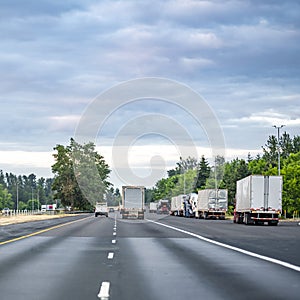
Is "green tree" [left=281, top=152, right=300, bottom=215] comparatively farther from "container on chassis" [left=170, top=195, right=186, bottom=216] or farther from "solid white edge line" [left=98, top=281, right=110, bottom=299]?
"solid white edge line" [left=98, top=281, right=110, bottom=299]

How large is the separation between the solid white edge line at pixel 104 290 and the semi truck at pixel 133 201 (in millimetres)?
57505

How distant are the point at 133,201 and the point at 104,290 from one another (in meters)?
58.8

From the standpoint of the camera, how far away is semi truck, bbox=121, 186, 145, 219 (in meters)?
70.4

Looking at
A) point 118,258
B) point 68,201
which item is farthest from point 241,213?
point 68,201

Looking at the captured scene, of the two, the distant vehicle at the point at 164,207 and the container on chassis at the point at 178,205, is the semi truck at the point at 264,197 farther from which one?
the distant vehicle at the point at 164,207

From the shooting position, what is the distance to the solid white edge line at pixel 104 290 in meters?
11.0

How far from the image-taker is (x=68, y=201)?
522 ft

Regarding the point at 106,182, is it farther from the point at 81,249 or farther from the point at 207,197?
the point at 81,249

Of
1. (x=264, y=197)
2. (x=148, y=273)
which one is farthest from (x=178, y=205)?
(x=148, y=273)

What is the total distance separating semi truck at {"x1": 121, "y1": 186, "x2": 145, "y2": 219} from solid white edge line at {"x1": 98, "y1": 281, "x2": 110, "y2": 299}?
189ft

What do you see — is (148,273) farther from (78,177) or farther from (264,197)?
(78,177)

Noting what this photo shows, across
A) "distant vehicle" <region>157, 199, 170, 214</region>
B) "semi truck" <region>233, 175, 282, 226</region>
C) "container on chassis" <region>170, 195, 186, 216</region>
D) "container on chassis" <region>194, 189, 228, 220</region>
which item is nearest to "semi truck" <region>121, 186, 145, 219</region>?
"container on chassis" <region>194, 189, 228, 220</region>

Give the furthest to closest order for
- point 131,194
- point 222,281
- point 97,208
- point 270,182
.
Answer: point 97,208
point 131,194
point 270,182
point 222,281

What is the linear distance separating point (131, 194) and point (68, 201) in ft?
298
